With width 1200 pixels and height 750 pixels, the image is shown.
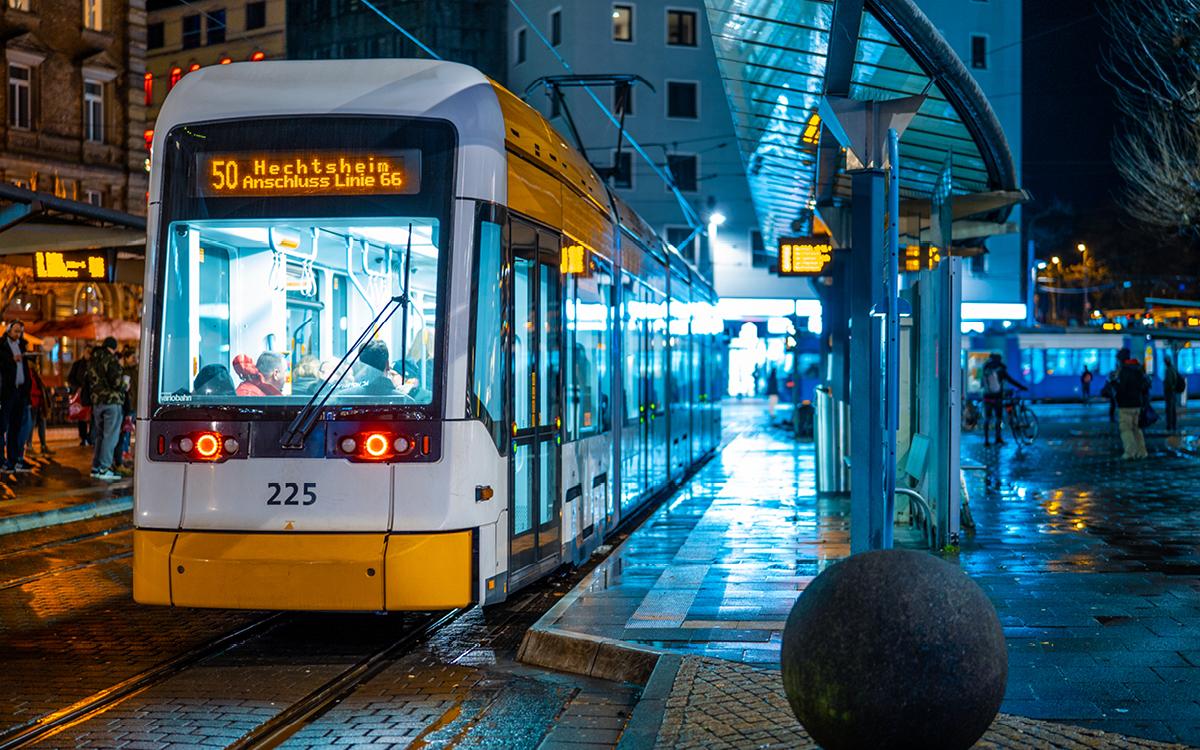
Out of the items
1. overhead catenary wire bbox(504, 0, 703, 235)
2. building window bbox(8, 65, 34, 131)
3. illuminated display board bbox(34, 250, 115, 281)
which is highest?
building window bbox(8, 65, 34, 131)

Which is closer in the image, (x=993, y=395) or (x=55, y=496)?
(x=55, y=496)

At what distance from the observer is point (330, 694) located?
7.34 m

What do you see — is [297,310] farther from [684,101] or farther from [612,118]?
[684,101]

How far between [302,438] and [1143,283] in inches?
2700

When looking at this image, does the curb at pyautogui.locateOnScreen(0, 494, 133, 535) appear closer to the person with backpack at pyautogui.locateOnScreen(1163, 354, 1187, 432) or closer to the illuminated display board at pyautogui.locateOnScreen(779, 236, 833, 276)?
the illuminated display board at pyautogui.locateOnScreen(779, 236, 833, 276)

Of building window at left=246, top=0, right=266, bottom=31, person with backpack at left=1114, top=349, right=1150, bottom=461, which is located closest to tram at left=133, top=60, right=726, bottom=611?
person with backpack at left=1114, top=349, right=1150, bottom=461

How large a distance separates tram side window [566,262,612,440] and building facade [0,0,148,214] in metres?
28.6

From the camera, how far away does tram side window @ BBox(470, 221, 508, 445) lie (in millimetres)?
8266

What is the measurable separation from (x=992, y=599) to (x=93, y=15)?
124ft

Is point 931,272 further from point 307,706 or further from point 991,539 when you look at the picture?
point 307,706

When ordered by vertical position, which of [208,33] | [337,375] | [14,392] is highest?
[208,33]

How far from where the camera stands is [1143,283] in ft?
230

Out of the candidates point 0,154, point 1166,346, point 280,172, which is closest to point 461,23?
point 0,154

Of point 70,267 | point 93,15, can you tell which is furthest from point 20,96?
point 70,267
